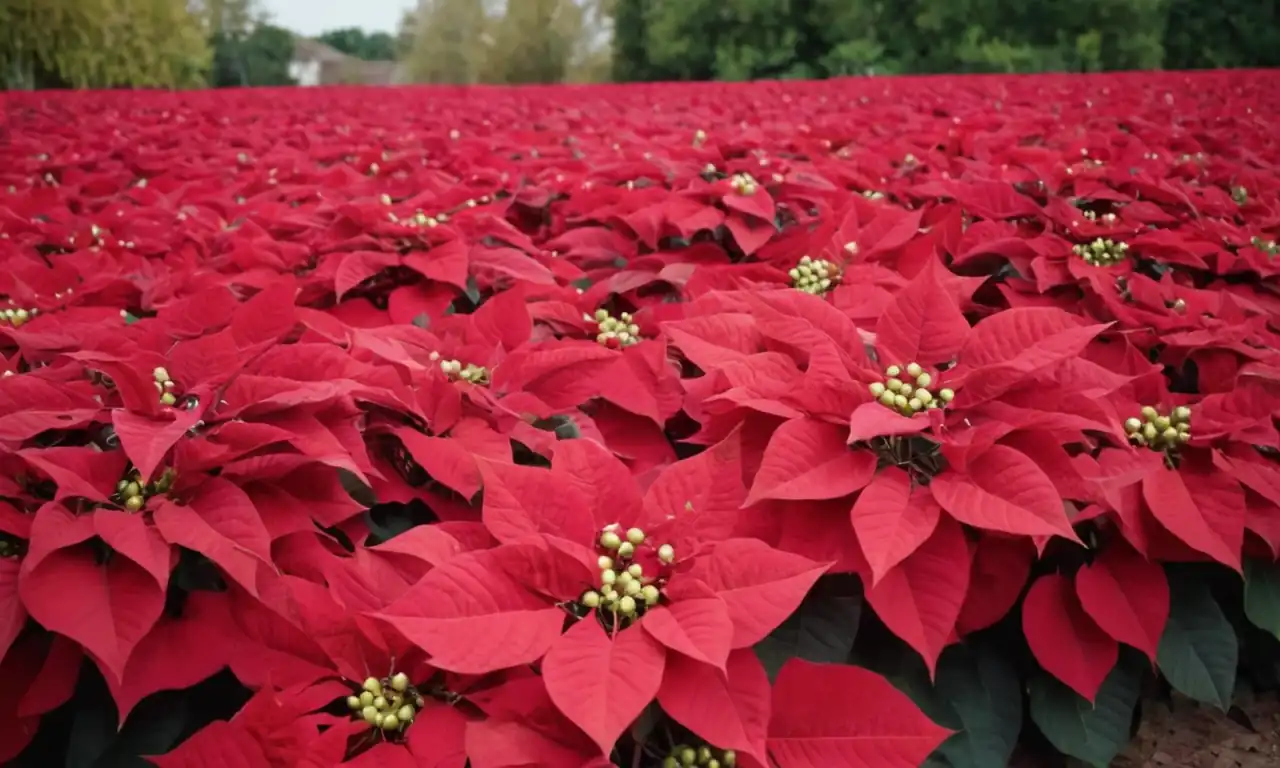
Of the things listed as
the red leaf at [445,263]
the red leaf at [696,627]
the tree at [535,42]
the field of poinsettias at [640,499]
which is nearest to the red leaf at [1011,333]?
the field of poinsettias at [640,499]

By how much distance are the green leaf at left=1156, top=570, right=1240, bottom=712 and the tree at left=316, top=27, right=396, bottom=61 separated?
108 feet

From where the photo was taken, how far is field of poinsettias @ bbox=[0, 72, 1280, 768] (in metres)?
0.64

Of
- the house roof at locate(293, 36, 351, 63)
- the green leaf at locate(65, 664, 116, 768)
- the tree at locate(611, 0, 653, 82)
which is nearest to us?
the green leaf at locate(65, 664, 116, 768)

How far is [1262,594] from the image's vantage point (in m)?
0.93

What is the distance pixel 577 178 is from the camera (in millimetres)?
1983

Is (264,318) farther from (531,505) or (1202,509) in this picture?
(1202,509)

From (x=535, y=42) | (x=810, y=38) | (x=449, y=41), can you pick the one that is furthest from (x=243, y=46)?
(x=810, y=38)

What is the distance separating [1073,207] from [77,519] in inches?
59.8

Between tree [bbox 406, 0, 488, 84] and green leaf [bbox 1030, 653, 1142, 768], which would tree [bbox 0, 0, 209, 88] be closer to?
tree [bbox 406, 0, 488, 84]

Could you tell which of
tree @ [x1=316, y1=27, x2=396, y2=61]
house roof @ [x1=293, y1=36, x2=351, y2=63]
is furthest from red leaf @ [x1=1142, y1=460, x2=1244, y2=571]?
tree @ [x1=316, y1=27, x2=396, y2=61]

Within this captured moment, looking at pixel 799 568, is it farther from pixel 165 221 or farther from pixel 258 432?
pixel 165 221

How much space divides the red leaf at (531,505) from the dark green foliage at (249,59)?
18.1 m

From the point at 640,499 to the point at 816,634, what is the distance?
200mm

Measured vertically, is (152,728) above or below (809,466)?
below
